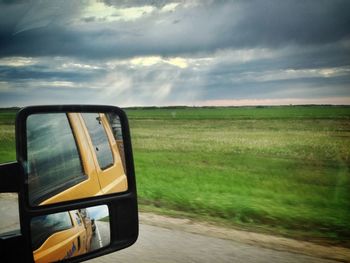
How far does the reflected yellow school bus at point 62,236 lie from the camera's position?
125 cm

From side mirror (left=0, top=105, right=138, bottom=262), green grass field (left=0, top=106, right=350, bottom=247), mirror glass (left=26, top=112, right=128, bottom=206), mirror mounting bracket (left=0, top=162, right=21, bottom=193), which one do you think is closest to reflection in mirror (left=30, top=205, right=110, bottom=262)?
side mirror (left=0, top=105, right=138, bottom=262)

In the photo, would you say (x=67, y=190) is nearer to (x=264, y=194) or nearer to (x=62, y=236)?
(x=62, y=236)

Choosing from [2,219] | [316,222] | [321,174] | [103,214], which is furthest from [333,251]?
[321,174]

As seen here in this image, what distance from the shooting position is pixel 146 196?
24.7 feet

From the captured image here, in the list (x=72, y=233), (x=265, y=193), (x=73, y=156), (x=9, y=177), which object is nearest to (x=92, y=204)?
(x=72, y=233)

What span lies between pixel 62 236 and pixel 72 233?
38 millimetres

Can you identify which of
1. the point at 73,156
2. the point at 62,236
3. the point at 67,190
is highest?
the point at 73,156

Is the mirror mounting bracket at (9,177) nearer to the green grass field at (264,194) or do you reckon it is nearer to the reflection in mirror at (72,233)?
the reflection in mirror at (72,233)

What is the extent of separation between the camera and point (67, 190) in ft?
5.23

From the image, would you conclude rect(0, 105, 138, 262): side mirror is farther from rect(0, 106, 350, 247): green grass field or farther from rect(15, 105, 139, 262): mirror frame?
rect(0, 106, 350, 247): green grass field

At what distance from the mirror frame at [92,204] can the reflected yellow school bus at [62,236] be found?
7 centimetres

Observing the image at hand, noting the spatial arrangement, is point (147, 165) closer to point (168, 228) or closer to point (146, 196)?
point (146, 196)

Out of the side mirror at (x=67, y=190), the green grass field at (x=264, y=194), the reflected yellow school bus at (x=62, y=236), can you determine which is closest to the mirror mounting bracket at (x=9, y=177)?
the side mirror at (x=67, y=190)

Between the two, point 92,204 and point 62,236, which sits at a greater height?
point 92,204
